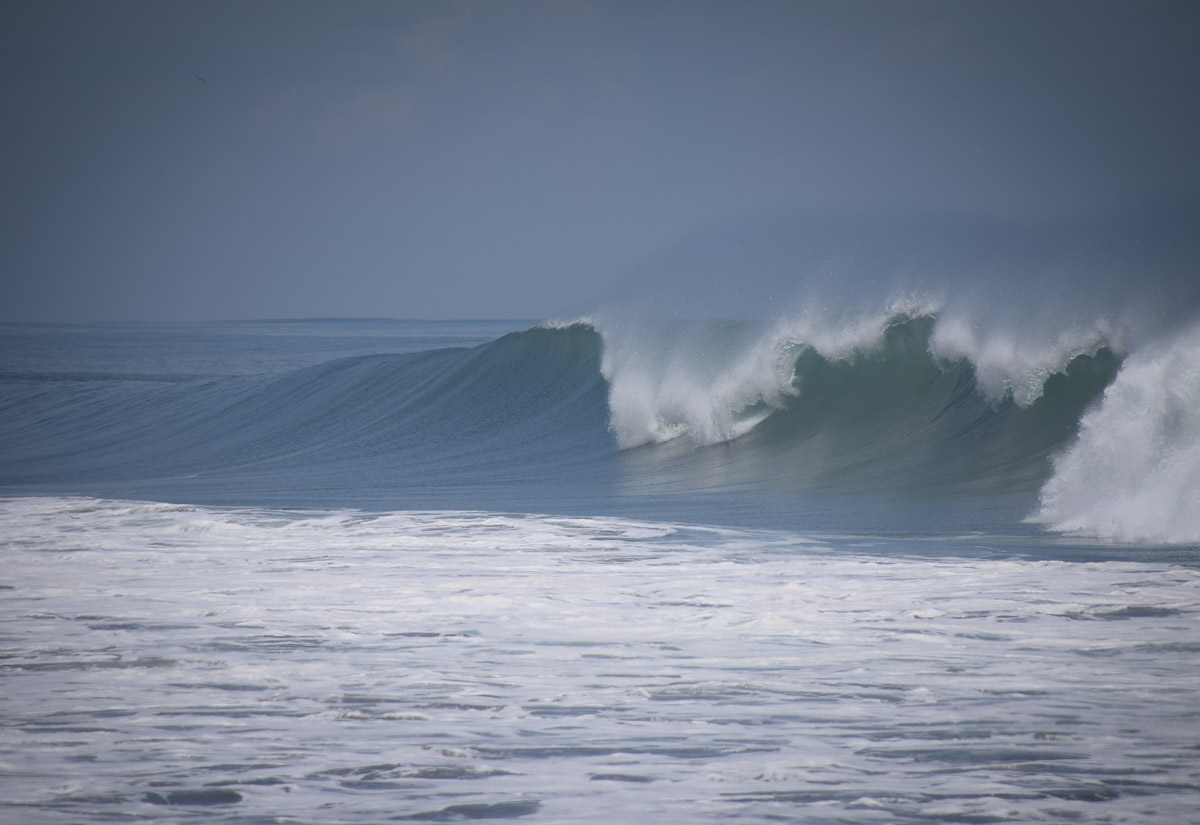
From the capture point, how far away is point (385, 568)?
18.2 feet

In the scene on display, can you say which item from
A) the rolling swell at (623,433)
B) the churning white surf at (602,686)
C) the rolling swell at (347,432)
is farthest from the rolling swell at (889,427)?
the churning white surf at (602,686)

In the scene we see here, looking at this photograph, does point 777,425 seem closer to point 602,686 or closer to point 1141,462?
point 1141,462

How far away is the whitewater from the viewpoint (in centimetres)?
267

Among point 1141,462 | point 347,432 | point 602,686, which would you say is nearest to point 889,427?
point 1141,462

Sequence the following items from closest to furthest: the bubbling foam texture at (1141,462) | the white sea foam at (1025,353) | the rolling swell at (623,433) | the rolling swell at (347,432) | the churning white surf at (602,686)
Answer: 1. the churning white surf at (602,686)
2. the bubbling foam texture at (1141,462)
3. the rolling swell at (623,433)
4. the white sea foam at (1025,353)
5. the rolling swell at (347,432)

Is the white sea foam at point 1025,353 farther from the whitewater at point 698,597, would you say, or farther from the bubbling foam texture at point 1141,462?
the bubbling foam texture at point 1141,462

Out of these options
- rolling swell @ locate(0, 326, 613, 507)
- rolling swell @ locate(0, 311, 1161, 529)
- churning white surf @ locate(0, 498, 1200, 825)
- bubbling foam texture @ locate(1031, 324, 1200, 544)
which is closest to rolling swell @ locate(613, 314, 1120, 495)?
rolling swell @ locate(0, 311, 1161, 529)

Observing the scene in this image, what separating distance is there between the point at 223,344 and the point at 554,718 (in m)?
51.5

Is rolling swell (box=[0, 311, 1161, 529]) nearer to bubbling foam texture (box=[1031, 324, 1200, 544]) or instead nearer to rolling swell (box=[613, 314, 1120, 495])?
rolling swell (box=[613, 314, 1120, 495])

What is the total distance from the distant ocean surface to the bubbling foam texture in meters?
0.02

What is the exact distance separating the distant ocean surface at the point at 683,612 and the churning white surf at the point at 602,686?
0.02m

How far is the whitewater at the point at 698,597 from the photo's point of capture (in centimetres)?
267

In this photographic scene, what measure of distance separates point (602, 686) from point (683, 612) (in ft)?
3.50

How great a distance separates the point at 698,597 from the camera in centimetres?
476
